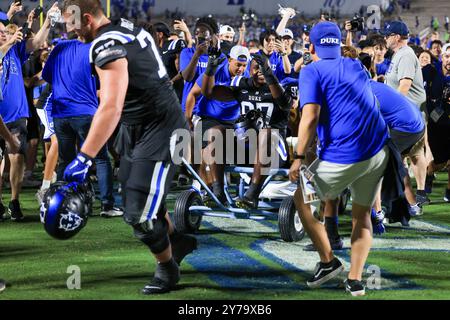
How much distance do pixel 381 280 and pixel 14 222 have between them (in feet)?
12.7

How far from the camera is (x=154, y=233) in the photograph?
221 inches

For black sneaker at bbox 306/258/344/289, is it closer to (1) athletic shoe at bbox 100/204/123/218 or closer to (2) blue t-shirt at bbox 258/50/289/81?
(1) athletic shoe at bbox 100/204/123/218

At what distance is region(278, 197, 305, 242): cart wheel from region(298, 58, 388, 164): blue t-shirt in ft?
5.98

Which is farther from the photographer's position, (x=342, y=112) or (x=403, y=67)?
(x=403, y=67)

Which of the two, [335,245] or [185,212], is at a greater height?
[185,212]

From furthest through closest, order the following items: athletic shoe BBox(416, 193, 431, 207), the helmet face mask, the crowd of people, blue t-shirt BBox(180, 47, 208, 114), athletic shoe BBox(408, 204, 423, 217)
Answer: blue t-shirt BBox(180, 47, 208, 114) → athletic shoe BBox(416, 193, 431, 207) → athletic shoe BBox(408, 204, 423, 217) → the helmet face mask → the crowd of people

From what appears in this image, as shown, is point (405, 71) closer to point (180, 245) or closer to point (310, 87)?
point (310, 87)

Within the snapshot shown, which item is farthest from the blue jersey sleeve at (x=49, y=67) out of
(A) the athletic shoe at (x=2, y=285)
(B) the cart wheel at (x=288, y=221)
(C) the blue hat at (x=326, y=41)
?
(C) the blue hat at (x=326, y=41)

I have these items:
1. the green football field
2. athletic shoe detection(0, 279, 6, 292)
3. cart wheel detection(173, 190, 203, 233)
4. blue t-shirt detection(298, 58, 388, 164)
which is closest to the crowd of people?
blue t-shirt detection(298, 58, 388, 164)

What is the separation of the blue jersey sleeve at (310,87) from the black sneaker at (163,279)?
4.28ft

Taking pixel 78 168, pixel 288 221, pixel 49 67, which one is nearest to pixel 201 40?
pixel 49 67

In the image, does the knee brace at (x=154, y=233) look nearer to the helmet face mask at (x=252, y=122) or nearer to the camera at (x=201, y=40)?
the helmet face mask at (x=252, y=122)

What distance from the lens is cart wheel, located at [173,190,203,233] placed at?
26.0 feet

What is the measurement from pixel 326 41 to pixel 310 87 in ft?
1.32
